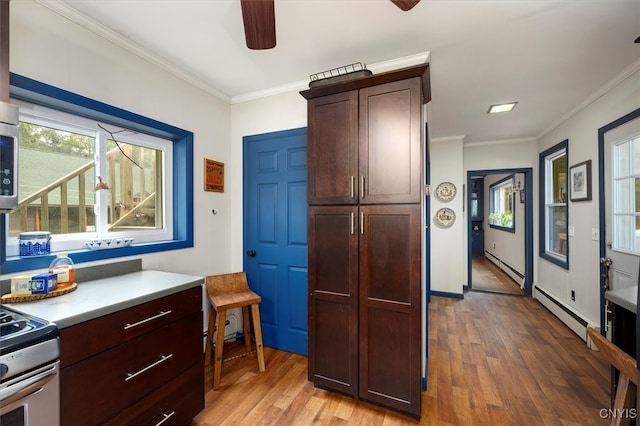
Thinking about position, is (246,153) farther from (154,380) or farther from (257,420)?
(257,420)

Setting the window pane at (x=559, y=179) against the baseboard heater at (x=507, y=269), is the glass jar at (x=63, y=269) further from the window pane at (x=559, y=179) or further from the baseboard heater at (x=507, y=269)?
the baseboard heater at (x=507, y=269)

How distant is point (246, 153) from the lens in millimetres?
2637

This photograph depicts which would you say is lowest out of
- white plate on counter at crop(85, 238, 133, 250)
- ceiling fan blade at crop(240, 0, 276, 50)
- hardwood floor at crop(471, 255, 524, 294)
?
hardwood floor at crop(471, 255, 524, 294)

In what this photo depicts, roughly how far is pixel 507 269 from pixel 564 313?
257 cm

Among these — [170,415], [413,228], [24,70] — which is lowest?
[170,415]

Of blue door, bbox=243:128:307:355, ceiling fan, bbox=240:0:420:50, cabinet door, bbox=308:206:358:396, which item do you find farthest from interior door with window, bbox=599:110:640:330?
blue door, bbox=243:128:307:355

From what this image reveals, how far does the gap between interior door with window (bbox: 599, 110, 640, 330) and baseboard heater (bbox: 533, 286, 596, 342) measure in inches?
25.2

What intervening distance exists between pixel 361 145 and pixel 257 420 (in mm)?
1903

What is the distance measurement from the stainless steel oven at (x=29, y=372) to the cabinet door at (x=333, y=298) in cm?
133

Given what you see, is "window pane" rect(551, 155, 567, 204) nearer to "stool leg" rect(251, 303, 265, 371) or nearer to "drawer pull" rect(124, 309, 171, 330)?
"stool leg" rect(251, 303, 265, 371)

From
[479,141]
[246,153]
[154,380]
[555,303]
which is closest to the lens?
[154,380]

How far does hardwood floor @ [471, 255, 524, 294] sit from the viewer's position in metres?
4.49

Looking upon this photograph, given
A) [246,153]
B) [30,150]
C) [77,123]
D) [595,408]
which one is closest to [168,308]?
[30,150]

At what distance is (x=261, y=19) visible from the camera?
114cm
